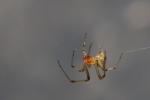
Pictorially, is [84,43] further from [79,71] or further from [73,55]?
[79,71]

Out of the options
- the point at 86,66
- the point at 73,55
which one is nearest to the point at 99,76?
the point at 86,66

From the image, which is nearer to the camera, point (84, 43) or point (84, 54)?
point (84, 43)

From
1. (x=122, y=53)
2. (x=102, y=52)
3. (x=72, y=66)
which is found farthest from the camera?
(x=72, y=66)

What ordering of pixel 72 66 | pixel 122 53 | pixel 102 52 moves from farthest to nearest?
pixel 72 66 → pixel 102 52 → pixel 122 53

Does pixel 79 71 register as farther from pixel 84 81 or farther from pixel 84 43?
pixel 84 43

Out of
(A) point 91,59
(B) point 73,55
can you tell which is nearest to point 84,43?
(B) point 73,55

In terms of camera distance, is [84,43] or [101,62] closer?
[84,43]

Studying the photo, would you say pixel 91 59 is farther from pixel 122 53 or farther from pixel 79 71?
pixel 122 53

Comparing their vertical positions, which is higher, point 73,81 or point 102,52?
point 102,52

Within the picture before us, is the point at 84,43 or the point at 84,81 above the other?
the point at 84,43
